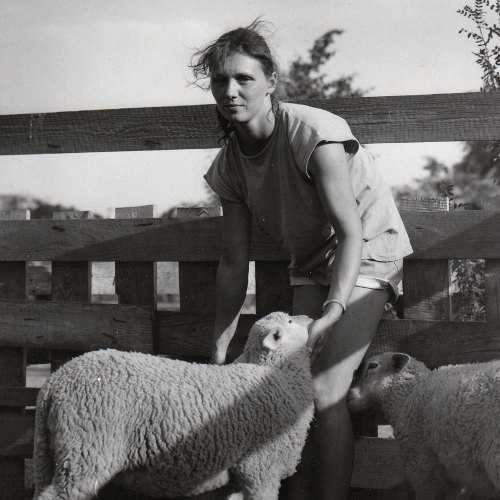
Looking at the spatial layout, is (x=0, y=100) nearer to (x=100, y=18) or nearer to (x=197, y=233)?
(x=100, y=18)

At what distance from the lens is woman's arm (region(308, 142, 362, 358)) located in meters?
2.87

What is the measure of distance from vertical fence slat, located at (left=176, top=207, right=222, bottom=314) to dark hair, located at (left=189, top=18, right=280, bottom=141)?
28.7 inches

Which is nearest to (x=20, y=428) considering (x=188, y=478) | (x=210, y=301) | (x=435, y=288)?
(x=210, y=301)

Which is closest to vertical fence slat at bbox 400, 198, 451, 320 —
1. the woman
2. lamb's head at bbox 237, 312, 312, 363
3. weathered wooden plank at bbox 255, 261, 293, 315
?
the woman

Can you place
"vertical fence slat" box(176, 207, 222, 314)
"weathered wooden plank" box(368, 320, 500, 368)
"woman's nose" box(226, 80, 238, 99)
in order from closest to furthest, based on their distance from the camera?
1. "woman's nose" box(226, 80, 238, 99)
2. "weathered wooden plank" box(368, 320, 500, 368)
3. "vertical fence slat" box(176, 207, 222, 314)

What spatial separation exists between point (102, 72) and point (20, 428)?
2.81 m

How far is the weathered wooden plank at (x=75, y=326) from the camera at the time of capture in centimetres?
402

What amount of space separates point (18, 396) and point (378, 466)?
215 centimetres

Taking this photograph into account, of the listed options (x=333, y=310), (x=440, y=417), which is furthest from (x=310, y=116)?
(x=440, y=417)

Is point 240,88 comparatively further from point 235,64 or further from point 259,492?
point 259,492

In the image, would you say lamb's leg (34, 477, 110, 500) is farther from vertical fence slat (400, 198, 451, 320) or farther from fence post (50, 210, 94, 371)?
vertical fence slat (400, 198, 451, 320)

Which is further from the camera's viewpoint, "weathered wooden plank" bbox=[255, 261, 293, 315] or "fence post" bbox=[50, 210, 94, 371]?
"fence post" bbox=[50, 210, 94, 371]

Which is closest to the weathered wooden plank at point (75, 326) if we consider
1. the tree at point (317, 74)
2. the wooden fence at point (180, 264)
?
the wooden fence at point (180, 264)

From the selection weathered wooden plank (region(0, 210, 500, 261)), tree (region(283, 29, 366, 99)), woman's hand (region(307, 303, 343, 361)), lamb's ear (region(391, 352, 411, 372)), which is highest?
tree (region(283, 29, 366, 99))
